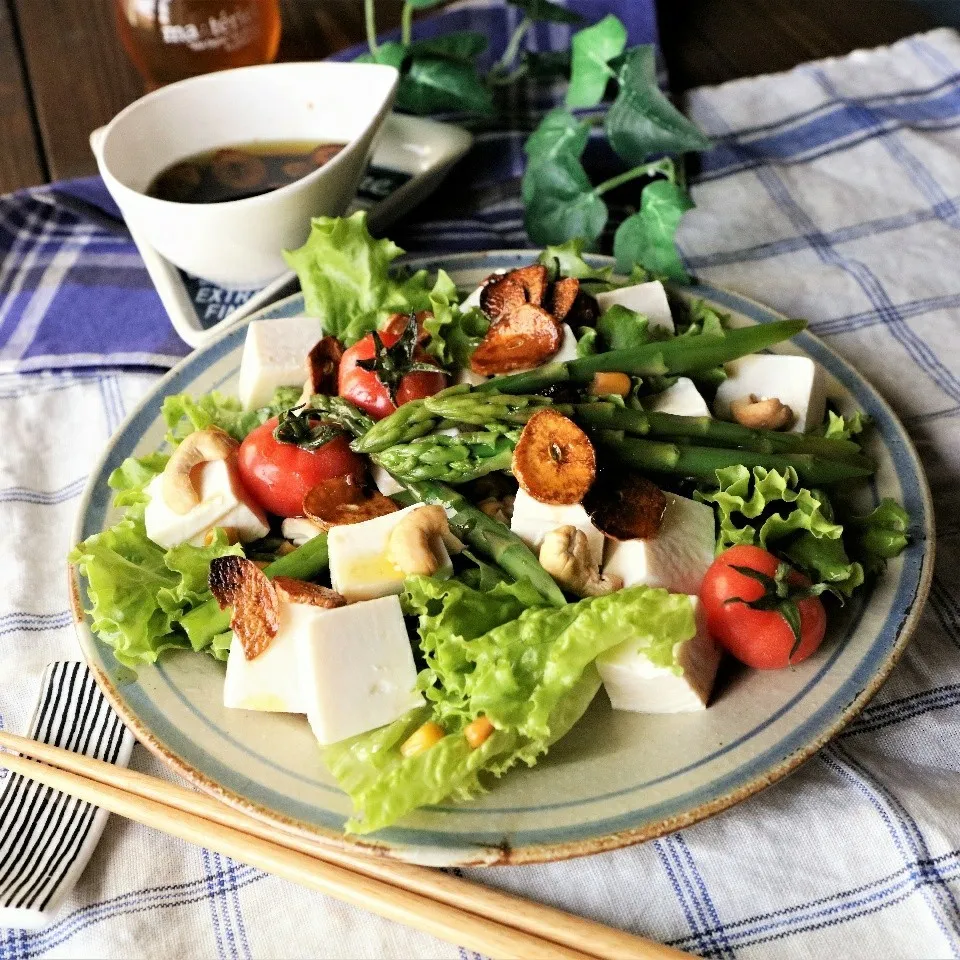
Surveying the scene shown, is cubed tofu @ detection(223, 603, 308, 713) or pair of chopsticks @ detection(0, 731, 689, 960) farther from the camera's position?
cubed tofu @ detection(223, 603, 308, 713)

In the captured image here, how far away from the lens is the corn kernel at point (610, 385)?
2580 mm

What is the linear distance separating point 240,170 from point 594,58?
1.29m

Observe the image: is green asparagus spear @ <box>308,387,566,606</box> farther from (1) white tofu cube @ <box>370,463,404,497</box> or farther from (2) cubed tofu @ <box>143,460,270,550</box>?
(2) cubed tofu @ <box>143,460,270,550</box>

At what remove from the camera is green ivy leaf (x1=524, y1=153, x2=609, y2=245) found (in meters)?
3.55

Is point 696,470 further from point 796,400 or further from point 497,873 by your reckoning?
point 497,873

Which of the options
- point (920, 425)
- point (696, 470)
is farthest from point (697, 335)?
point (920, 425)

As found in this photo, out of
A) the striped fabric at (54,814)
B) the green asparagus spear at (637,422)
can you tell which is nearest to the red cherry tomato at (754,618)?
the green asparagus spear at (637,422)

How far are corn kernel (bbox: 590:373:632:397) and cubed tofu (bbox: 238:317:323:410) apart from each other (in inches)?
30.5

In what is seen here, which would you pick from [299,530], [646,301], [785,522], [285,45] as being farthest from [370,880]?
[285,45]

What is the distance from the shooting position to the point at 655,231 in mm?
3268

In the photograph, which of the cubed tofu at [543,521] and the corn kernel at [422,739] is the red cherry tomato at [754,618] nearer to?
the cubed tofu at [543,521]

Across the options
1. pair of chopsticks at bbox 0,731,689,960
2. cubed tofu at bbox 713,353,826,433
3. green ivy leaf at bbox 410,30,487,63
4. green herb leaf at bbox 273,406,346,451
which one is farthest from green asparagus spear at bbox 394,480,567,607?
green ivy leaf at bbox 410,30,487,63

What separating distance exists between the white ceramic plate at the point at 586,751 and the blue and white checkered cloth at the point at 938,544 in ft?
0.76

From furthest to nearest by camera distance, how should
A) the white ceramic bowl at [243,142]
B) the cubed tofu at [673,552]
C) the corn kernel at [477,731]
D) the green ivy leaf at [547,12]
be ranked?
1. the green ivy leaf at [547,12]
2. the white ceramic bowl at [243,142]
3. the cubed tofu at [673,552]
4. the corn kernel at [477,731]
